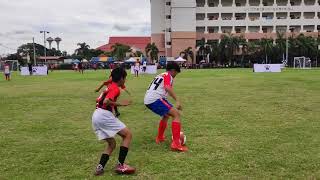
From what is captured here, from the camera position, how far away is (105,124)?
7.27 metres

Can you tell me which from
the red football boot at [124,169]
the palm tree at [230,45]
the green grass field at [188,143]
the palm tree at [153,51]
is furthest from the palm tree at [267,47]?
the red football boot at [124,169]

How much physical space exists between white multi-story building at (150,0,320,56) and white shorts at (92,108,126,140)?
312ft

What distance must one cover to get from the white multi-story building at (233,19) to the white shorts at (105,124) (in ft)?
312

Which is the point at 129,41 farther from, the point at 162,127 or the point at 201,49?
the point at 162,127

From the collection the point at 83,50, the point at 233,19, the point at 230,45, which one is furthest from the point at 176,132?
the point at 83,50

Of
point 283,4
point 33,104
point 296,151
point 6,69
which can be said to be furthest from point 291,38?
point 296,151

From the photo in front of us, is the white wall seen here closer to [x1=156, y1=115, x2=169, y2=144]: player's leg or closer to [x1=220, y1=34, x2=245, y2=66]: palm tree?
[x1=220, y1=34, x2=245, y2=66]: palm tree

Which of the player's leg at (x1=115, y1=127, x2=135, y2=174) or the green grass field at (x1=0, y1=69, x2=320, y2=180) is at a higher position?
the player's leg at (x1=115, y1=127, x2=135, y2=174)

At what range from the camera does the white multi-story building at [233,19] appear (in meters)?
102

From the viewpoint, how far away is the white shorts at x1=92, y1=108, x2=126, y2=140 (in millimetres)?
7262

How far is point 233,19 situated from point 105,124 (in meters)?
99.2

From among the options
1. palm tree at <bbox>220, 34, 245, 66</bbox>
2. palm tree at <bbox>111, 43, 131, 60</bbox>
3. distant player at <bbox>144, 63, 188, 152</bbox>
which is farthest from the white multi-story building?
distant player at <bbox>144, 63, 188, 152</bbox>

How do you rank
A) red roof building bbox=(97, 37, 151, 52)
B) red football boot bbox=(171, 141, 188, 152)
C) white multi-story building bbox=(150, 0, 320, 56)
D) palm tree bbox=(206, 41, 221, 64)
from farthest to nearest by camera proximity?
red roof building bbox=(97, 37, 151, 52), white multi-story building bbox=(150, 0, 320, 56), palm tree bbox=(206, 41, 221, 64), red football boot bbox=(171, 141, 188, 152)

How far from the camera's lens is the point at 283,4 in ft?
339
